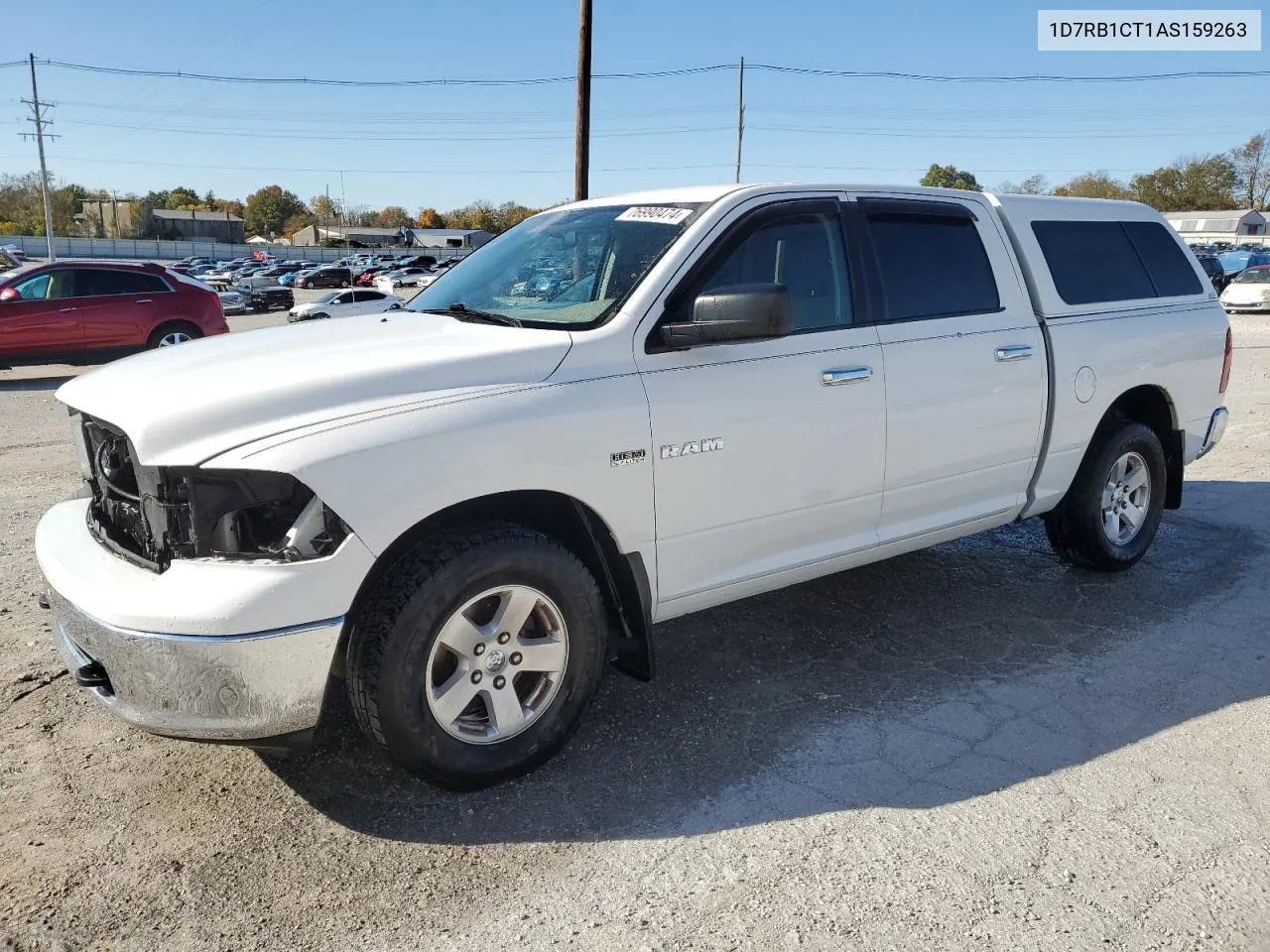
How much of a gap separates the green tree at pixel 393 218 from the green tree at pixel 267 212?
550 inches

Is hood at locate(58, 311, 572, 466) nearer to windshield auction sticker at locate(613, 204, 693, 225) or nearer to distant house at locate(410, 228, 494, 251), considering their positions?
windshield auction sticker at locate(613, 204, 693, 225)

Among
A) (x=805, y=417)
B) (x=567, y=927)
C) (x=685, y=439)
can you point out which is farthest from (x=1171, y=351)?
(x=567, y=927)

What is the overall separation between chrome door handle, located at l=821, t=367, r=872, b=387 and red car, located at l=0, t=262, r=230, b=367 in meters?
13.4

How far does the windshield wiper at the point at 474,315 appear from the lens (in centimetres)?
366

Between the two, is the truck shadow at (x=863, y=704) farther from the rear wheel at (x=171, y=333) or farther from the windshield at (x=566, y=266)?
the rear wheel at (x=171, y=333)

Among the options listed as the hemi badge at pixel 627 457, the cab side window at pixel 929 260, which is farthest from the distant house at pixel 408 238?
the hemi badge at pixel 627 457

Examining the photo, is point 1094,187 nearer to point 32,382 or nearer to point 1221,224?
point 1221,224

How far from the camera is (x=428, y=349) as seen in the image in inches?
130

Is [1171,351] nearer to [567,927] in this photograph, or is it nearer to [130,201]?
[567,927]

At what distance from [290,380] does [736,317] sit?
141cm

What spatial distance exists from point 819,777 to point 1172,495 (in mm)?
3524

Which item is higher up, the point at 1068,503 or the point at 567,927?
the point at 1068,503

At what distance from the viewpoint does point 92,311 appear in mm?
14578

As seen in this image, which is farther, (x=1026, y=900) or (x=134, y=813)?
(x=134, y=813)
